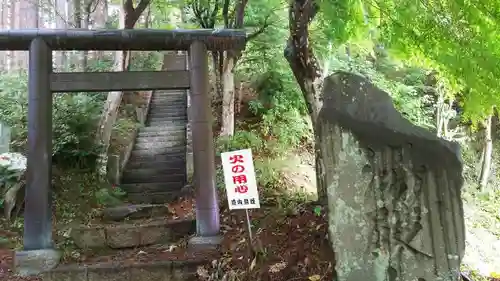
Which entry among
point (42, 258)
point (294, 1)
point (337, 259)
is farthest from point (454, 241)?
point (42, 258)

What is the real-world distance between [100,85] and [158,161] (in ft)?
15.8

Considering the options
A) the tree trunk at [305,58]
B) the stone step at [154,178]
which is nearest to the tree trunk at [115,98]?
the stone step at [154,178]

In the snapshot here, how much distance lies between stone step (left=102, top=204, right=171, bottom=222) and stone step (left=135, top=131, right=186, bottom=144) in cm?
389

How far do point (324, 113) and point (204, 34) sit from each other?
313 cm

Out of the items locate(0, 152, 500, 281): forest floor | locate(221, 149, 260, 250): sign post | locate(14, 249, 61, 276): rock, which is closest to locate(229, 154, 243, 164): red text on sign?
locate(221, 149, 260, 250): sign post

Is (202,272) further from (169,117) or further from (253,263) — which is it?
(169,117)

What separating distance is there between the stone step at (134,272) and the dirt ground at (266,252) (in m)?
0.18

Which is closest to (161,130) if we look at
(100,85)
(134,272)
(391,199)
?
(100,85)

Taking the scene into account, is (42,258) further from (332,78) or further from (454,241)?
(454,241)

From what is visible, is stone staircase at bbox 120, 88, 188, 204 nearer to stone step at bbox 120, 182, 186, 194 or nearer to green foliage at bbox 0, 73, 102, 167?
stone step at bbox 120, 182, 186, 194

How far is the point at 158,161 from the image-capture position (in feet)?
37.2

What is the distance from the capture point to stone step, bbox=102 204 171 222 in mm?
8445

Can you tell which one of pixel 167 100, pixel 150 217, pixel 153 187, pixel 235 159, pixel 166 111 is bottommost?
pixel 150 217

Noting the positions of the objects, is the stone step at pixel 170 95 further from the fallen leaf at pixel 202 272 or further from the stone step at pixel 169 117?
the fallen leaf at pixel 202 272
